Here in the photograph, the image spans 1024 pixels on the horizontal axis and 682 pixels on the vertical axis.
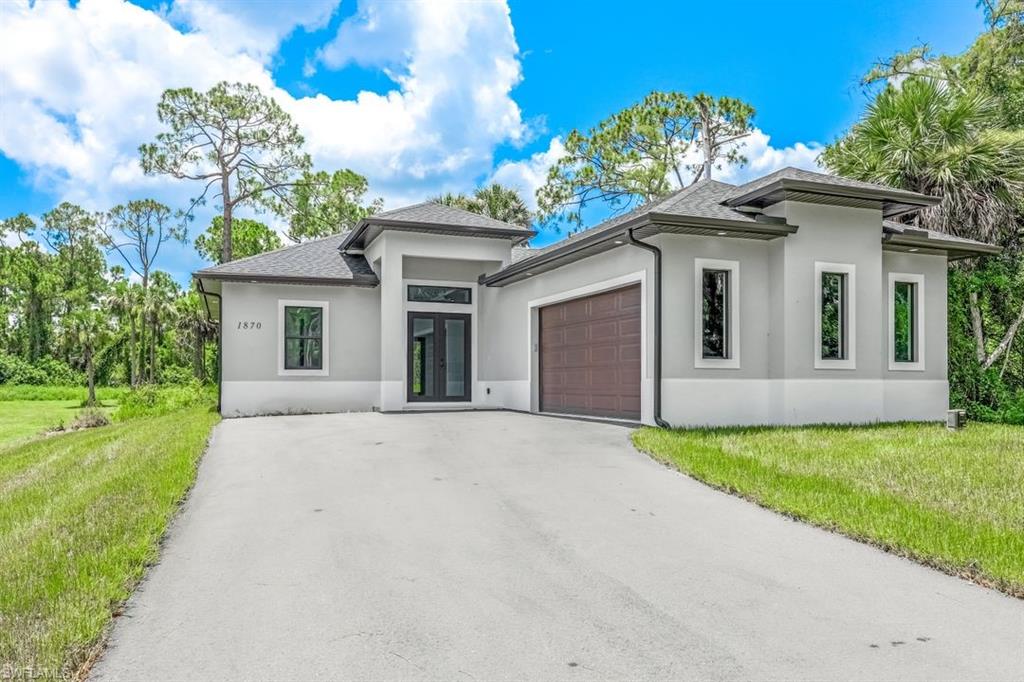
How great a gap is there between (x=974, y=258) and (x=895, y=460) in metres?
9.20

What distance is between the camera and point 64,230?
48562 mm

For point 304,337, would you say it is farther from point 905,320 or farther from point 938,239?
point 938,239

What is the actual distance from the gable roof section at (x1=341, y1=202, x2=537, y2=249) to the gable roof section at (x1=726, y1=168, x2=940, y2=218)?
5.41 metres

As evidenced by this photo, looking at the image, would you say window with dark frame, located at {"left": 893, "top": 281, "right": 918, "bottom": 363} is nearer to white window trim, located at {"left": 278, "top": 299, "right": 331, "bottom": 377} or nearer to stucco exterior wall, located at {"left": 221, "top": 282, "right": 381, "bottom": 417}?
stucco exterior wall, located at {"left": 221, "top": 282, "right": 381, "bottom": 417}

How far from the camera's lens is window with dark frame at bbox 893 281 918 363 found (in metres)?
13.9

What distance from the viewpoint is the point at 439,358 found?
1727 cm

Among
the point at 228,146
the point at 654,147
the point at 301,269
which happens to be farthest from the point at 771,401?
the point at 228,146

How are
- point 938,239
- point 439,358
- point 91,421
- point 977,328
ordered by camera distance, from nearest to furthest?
point 938,239 < point 977,328 < point 439,358 < point 91,421

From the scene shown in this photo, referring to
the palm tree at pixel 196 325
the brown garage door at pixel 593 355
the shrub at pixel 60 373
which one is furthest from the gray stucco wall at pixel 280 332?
the shrub at pixel 60 373

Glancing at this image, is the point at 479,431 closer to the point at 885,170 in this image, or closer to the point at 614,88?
the point at 885,170

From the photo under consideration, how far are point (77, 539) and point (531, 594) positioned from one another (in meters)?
3.47

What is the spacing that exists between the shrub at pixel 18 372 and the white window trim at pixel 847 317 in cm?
4449

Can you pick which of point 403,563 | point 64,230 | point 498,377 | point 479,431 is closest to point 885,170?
point 498,377

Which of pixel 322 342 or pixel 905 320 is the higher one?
pixel 905 320
